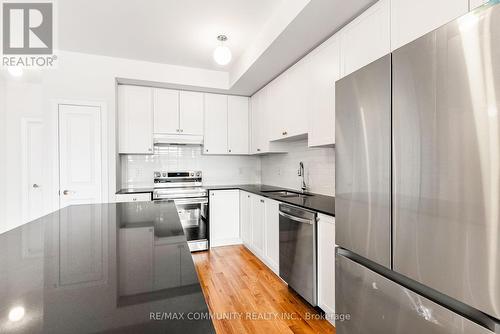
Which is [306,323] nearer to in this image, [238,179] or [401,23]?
[401,23]

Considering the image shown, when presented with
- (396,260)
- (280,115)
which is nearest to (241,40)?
(280,115)

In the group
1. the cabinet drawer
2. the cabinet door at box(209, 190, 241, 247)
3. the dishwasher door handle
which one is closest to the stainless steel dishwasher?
the dishwasher door handle

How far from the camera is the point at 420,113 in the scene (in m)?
1.01

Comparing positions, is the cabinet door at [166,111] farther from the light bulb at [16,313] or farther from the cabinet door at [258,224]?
the light bulb at [16,313]

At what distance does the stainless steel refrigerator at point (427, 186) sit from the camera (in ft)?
2.62

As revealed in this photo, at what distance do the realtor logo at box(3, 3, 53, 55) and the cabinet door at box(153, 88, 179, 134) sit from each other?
1.34 m

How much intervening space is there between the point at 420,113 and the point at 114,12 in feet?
8.86

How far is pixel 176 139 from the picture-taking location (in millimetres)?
3750

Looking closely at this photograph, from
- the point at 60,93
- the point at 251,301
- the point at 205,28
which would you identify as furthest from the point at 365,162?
the point at 60,93

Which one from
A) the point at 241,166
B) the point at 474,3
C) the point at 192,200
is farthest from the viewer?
the point at 241,166

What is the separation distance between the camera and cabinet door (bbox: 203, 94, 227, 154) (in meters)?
3.93

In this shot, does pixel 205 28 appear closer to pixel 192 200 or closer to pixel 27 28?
pixel 27 28

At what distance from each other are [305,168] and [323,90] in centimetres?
116

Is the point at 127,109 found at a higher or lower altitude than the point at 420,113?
higher
